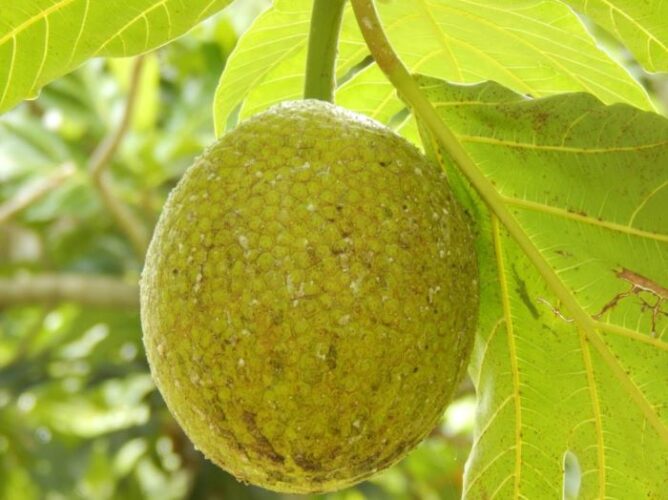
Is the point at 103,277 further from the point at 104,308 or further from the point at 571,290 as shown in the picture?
the point at 571,290

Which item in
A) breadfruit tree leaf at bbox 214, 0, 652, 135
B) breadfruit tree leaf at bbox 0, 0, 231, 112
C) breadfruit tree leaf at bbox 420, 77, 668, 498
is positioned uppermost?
breadfruit tree leaf at bbox 0, 0, 231, 112

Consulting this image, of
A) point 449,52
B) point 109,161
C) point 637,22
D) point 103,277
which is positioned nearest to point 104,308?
point 103,277

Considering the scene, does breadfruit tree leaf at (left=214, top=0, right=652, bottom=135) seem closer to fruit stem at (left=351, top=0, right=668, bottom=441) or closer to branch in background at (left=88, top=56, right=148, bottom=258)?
fruit stem at (left=351, top=0, right=668, bottom=441)

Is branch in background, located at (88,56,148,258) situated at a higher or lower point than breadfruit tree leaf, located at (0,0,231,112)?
lower

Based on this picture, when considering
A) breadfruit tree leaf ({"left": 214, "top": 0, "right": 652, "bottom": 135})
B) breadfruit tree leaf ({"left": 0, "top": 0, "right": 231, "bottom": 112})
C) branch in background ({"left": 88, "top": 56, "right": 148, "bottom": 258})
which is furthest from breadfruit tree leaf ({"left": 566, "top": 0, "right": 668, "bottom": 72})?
branch in background ({"left": 88, "top": 56, "right": 148, "bottom": 258})

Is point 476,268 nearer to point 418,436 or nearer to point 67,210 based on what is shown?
point 418,436

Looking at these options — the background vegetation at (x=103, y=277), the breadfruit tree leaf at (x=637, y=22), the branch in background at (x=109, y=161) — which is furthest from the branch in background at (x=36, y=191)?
the breadfruit tree leaf at (x=637, y=22)

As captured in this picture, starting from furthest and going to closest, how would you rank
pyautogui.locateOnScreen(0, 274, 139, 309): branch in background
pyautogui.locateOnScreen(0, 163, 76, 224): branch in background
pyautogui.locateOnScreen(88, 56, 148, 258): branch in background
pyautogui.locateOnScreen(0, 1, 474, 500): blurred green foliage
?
pyautogui.locateOnScreen(0, 1, 474, 500): blurred green foliage
pyautogui.locateOnScreen(0, 274, 139, 309): branch in background
pyautogui.locateOnScreen(0, 163, 76, 224): branch in background
pyautogui.locateOnScreen(88, 56, 148, 258): branch in background
